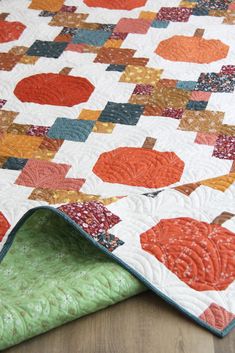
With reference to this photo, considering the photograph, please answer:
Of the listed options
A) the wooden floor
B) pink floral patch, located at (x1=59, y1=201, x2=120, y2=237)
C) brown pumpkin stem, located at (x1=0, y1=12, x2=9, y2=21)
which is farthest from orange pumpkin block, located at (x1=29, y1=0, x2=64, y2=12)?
the wooden floor

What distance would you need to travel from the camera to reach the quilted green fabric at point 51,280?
165 cm

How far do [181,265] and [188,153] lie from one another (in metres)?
0.55

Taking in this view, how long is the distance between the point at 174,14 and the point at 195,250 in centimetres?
149

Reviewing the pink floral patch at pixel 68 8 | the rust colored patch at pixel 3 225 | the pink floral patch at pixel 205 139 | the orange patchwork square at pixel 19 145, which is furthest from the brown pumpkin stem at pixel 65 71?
the rust colored patch at pixel 3 225

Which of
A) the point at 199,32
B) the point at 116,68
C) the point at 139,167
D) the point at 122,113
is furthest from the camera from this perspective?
the point at 199,32

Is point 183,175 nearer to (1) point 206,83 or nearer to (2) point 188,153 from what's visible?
(2) point 188,153

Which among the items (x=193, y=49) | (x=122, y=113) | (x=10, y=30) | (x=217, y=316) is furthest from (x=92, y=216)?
(x=10, y=30)

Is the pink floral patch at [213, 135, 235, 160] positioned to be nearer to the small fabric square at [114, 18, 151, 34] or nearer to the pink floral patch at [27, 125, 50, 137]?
the pink floral patch at [27, 125, 50, 137]

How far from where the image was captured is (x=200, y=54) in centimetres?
269

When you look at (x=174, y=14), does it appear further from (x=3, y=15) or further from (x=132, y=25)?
(x=3, y=15)

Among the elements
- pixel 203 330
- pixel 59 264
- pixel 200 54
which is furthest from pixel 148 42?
pixel 203 330

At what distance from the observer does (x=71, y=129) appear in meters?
2.37

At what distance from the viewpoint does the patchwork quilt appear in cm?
178

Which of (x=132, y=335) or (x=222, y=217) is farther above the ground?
(x=222, y=217)
